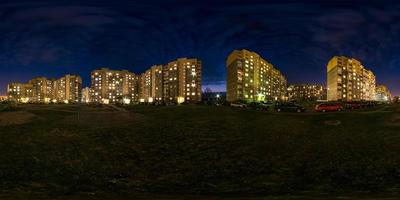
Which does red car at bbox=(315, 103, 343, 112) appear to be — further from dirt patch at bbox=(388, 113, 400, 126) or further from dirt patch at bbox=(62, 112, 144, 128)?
dirt patch at bbox=(62, 112, 144, 128)

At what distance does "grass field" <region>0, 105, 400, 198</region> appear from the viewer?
15.2 m

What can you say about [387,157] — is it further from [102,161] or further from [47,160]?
[47,160]

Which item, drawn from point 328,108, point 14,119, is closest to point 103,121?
point 14,119

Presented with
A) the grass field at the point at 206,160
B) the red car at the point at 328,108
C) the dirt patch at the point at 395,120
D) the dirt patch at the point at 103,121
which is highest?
the red car at the point at 328,108

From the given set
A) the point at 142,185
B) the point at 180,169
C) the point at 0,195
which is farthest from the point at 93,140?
the point at 0,195

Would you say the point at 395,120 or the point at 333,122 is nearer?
the point at 395,120

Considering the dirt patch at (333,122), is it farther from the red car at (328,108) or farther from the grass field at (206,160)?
the red car at (328,108)

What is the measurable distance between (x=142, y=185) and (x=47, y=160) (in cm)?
715

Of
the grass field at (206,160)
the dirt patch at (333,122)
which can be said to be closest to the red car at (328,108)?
the dirt patch at (333,122)

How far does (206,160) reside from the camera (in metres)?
21.0

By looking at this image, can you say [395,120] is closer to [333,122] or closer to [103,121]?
[333,122]

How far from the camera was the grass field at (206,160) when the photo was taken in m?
15.2

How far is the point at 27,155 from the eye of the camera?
68.3 feet

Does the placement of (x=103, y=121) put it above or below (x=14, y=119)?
below
